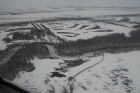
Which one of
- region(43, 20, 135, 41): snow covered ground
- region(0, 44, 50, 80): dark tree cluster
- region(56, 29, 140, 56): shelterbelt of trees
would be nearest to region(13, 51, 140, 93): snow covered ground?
region(0, 44, 50, 80): dark tree cluster

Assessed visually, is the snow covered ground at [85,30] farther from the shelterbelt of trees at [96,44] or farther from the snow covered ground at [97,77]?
the snow covered ground at [97,77]

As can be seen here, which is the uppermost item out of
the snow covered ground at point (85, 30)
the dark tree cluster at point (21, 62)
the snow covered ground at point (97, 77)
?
the snow covered ground at point (85, 30)

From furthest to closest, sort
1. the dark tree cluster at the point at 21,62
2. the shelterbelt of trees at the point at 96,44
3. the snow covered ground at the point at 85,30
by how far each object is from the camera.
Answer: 1. the snow covered ground at the point at 85,30
2. the shelterbelt of trees at the point at 96,44
3. the dark tree cluster at the point at 21,62

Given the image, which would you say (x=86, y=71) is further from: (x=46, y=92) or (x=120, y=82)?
(x=46, y=92)

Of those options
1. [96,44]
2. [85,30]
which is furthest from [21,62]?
[85,30]

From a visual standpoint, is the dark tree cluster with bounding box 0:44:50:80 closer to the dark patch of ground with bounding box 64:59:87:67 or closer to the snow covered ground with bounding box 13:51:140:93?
the snow covered ground with bounding box 13:51:140:93

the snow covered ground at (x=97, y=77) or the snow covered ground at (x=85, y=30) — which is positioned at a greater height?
the snow covered ground at (x=85, y=30)

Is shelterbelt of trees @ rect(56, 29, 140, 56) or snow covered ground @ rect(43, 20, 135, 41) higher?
snow covered ground @ rect(43, 20, 135, 41)

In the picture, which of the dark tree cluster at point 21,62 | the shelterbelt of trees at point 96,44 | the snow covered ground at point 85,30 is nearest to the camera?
the dark tree cluster at point 21,62

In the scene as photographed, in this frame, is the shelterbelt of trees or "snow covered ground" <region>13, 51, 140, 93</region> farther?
the shelterbelt of trees

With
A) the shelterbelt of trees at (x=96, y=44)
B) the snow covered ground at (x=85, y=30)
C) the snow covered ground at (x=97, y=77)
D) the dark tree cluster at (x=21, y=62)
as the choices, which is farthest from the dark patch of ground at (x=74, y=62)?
the snow covered ground at (x=85, y=30)
